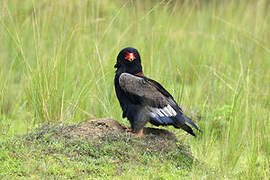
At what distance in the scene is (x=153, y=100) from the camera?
4.96 metres

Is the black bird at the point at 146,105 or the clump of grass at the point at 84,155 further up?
the black bird at the point at 146,105

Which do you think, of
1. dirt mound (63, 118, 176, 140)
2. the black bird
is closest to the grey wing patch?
the black bird

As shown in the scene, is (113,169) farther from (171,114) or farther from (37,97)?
(37,97)

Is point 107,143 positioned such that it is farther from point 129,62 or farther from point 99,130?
point 129,62

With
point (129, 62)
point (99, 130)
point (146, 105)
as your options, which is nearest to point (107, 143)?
point (99, 130)

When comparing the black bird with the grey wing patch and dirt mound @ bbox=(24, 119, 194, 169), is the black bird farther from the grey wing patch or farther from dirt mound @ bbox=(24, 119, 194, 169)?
dirt mound @ bbox=(24, 119, 194, 169)

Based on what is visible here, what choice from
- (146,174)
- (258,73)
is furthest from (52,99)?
(258,73)

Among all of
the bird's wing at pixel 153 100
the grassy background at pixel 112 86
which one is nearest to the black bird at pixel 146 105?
the bird's wing at pixel 153 100

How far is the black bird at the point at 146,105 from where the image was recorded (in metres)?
4.89

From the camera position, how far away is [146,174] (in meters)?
4.30

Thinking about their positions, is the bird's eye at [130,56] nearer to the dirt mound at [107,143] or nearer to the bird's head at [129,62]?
the bird's head at [129,62]

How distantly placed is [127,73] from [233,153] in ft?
4.93

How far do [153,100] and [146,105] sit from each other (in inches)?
3.8

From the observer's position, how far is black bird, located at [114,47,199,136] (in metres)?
4.89
